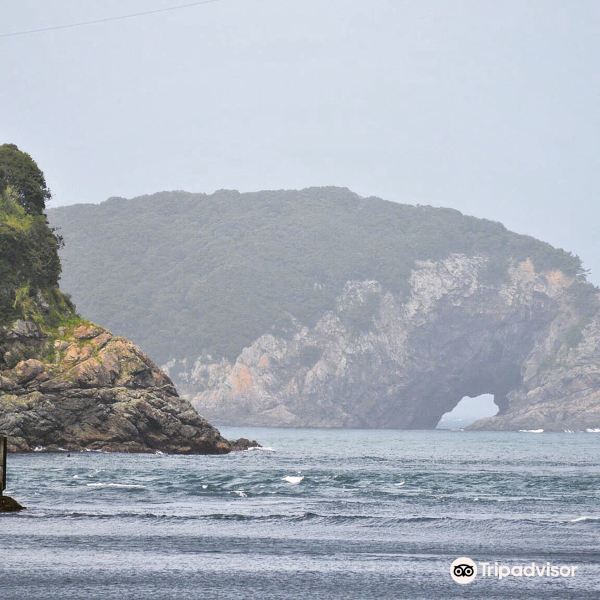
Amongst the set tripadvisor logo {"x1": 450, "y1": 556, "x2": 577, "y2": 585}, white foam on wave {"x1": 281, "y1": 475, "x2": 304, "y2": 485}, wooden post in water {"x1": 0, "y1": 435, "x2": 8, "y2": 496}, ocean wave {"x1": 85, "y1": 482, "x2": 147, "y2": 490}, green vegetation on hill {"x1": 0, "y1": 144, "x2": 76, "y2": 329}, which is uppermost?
green vegetation on hill {"x1": 0, "y1": 144, "x2": 76, "y2": 329}

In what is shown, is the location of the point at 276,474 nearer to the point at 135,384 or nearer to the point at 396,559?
the point at 135,384

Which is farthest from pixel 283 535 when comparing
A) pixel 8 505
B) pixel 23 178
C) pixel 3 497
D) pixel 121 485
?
pixel 23 178

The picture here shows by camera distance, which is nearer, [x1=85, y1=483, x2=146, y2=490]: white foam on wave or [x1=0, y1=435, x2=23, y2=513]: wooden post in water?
[x1=0, y1=435, x2=23, y2=513]: wooden post in water

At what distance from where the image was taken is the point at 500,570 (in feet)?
89.8

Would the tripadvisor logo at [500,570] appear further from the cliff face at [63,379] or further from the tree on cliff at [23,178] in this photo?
the tree on cliff at [23,178]

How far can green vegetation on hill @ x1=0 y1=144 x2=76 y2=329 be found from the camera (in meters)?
99.3

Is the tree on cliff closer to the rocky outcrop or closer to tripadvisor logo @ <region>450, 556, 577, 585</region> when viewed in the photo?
the rocky outcrop

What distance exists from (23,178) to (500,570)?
90.0m

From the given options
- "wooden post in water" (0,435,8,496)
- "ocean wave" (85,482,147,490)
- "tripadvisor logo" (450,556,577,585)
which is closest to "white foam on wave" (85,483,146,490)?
"ocean wave" (85,482,147,490)

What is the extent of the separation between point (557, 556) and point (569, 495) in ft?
82.2

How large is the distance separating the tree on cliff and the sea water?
4921 centimetres

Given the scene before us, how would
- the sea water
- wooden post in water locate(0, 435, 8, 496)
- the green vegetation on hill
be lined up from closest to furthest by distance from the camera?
the sea water, wooden post in water locate(0, 435, 8, 496), the green vegetation on hill

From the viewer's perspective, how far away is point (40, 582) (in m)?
24.7

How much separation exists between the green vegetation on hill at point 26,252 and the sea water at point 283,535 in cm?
3537
